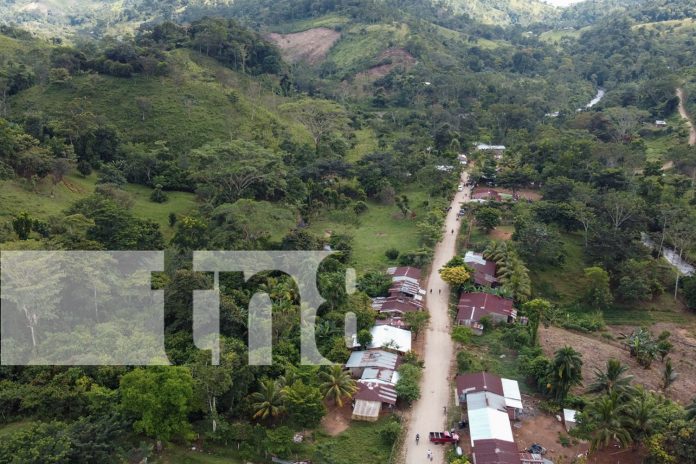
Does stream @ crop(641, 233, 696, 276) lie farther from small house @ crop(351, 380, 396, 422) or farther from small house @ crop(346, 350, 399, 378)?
small house @ crop(351, 380, 396, 422)

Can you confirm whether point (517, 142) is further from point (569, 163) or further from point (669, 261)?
point (669, 261)

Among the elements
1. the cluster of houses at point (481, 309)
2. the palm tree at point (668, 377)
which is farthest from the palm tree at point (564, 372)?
the cluster of houses at point (481, 309)

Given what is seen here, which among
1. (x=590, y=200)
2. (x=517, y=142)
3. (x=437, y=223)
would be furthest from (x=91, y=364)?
(x=517, y=142)

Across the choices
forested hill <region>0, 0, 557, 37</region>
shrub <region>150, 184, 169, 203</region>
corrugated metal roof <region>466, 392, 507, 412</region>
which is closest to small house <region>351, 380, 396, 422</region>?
corrugated metal roof <region>466, 392, 507, 412</region>

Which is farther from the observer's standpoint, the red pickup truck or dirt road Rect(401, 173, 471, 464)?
the red pickup truck

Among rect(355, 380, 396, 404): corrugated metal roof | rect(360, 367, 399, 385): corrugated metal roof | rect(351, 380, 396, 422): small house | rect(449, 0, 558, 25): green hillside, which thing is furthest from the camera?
rect(449, 0, 558, 25): green hillside

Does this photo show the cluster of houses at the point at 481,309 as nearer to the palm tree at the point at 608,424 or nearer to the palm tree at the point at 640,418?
the palm tree at the point at 608,424

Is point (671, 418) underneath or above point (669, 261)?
underneath

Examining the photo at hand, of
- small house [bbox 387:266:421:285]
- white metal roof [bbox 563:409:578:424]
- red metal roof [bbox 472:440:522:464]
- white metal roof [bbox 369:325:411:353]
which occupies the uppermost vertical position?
small house [bbox 387:266:421:285]
